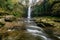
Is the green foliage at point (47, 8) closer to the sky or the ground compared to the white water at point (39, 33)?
closer to the sky

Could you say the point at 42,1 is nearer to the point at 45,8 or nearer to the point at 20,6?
the point at 45,8

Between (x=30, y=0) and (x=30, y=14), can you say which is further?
(x=30, y=0)

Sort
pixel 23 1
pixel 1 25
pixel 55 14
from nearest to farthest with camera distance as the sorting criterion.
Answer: pixel 1 25 → pixel 55 14 → pixel 23 1

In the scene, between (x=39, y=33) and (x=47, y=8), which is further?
(x=47, y=8)

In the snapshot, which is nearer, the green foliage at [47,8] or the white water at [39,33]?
the white water at [39,33]

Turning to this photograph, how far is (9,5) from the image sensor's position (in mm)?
18984

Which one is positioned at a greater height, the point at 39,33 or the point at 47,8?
the point at 47,8

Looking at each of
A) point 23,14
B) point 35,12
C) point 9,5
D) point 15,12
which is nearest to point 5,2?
point 9,5

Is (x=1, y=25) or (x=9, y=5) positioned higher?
(x=9, y=5)

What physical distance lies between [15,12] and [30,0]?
4316mm

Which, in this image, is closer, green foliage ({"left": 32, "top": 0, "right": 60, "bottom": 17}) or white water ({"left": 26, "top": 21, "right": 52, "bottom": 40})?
white water ({"left": 26, "top": 21, "right": 52, "bottom": 40})

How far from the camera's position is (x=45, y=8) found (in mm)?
19500

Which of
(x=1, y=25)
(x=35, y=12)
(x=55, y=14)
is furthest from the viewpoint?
(x=35, y=12)

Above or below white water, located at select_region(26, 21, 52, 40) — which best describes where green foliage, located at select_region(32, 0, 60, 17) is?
above
